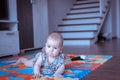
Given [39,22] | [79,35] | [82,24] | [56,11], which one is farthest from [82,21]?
[39,22]

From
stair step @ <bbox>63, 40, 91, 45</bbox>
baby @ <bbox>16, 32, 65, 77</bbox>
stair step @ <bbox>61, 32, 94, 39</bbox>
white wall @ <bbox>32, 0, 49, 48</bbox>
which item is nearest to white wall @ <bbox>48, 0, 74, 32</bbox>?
stair step @ <bbox>61, 32, 94, 39</bbox>

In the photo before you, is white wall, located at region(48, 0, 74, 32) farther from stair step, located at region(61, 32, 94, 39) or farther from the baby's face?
the baby's face

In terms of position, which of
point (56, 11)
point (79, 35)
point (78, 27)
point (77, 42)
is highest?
point (56, 11)

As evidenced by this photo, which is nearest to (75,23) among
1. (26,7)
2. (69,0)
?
(69,0)

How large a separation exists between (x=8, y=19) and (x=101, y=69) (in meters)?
1.78

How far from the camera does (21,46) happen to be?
3209 mm

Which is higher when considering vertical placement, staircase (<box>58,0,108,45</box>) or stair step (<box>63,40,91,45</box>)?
staircase (<box>58,0,108,45</box>)

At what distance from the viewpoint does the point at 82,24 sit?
15.8ft

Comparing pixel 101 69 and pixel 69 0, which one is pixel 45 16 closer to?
pixel 69 0

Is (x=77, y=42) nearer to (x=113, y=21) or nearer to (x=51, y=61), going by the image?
(x=113, y=21)

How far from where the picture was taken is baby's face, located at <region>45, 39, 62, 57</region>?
147 cm

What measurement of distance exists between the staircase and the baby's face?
2801 millimetres

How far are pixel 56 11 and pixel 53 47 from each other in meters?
3.34

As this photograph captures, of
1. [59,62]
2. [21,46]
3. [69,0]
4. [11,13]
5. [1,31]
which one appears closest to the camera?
[59,62]
